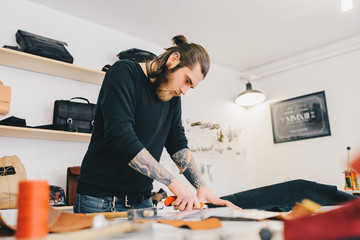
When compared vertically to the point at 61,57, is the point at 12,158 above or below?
below

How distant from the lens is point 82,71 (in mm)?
2615

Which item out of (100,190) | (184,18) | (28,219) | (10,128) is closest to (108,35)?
(184,18)

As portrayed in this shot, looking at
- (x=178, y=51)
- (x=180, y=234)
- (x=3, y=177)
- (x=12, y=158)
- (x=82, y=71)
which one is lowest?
(x=180, y=234)

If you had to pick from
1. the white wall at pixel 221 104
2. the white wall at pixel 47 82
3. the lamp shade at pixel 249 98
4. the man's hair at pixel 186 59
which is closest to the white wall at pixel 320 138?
the white wall at pixel 221 104

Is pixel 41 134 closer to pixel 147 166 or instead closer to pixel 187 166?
pixel 187 166

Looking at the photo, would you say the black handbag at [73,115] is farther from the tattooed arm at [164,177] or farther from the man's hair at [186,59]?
the tattooed arm at [164,177]

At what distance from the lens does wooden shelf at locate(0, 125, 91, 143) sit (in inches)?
85.1

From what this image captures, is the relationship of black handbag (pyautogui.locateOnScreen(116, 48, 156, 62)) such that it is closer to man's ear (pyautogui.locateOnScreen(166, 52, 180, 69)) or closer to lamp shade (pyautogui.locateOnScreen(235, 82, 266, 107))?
man's ear (pyautogui.locateOnScreen(166, 52, 180, 69))

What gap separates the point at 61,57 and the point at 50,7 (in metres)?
0.66

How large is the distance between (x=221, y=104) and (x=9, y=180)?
2790mm

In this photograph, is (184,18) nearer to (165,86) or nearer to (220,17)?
(220,17)

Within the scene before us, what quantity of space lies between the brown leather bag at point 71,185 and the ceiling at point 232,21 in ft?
4.91

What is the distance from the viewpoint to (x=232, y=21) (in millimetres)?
3135

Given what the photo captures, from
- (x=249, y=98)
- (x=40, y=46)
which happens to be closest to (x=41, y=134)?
(x=40, y=46)
